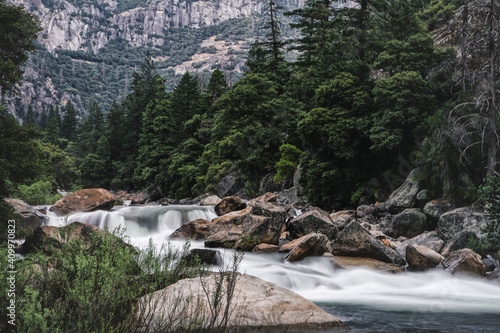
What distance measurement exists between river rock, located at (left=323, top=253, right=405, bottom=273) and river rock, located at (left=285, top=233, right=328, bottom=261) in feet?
2.35

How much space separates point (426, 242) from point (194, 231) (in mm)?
10375

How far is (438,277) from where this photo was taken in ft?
40.3

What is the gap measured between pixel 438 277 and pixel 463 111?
8.59 m

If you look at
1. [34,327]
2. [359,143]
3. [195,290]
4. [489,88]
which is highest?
[489,88]

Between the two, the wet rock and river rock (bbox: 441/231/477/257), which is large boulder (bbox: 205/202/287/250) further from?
river rock (bbox: 441/231/477/257)

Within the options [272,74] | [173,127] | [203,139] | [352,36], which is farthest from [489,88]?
[173,127]

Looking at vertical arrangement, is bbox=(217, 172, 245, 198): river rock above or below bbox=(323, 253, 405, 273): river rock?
above

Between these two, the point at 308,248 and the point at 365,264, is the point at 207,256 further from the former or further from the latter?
the point at 365,264

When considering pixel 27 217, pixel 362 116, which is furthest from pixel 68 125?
pixel 362 116

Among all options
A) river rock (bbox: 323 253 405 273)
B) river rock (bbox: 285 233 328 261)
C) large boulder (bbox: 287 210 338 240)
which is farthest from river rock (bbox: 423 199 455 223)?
river rock (bbox: 285 233 328 261)

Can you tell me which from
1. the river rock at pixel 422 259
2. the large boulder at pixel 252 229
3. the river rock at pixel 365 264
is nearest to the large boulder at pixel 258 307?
the river rock at pixel 365 264

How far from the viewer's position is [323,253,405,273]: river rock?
1294cm

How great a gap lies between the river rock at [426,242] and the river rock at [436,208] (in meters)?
1.00

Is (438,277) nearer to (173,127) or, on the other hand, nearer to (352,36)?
(352,36)
